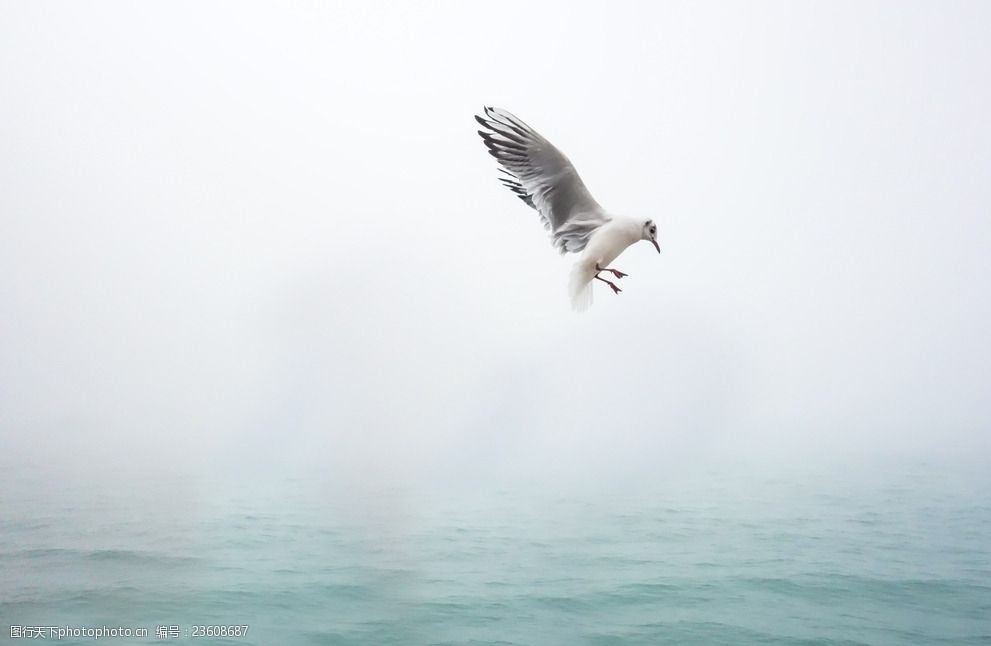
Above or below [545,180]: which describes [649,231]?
below

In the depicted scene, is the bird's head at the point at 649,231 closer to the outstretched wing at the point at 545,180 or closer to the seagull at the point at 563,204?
the seagull at the point at 563,204

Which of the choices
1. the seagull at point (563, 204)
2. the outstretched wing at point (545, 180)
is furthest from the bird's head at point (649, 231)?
the outstretched wing at point (545, 180)

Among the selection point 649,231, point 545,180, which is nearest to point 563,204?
point 545,180

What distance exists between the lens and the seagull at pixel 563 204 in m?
4.77

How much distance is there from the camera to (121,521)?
15.6m

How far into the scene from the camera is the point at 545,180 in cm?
498

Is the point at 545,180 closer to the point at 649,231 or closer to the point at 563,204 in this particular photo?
the point at 563,204

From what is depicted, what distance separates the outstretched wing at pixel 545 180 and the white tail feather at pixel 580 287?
9.2 inches

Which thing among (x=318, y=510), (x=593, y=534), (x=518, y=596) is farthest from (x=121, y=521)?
(x=593, y=534)

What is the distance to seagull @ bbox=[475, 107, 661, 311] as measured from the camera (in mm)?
4773

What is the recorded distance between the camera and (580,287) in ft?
16.1

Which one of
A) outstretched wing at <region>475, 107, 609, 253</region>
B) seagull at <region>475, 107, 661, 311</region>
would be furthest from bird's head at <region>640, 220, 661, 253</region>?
outstretched wing at <region>475, 107, 609, 253</region>

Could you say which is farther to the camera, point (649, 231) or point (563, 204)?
point (563, 204)

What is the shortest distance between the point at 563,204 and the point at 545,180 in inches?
7.8
